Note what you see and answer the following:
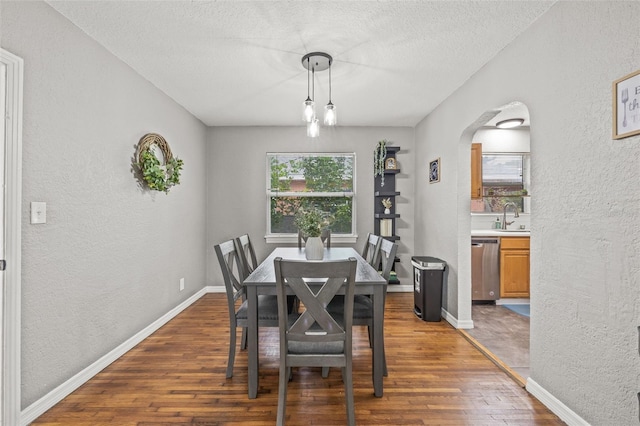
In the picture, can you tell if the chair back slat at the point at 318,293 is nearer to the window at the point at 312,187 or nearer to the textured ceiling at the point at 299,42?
the textured ceiling at the point at 299,42

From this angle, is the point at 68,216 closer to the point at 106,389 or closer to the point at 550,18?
the point at 106,389

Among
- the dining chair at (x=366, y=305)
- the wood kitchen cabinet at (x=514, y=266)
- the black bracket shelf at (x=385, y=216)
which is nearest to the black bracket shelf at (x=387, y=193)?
the black bracket shelf at (x=385, y=216)

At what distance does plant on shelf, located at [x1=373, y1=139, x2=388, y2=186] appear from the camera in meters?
4.57

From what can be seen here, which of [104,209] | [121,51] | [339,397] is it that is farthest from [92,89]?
[339,397]

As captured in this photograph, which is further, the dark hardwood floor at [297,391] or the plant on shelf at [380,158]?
the plant on shelf at [380,158]

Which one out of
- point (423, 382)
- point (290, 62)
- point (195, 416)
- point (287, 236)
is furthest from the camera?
point (287, 236)

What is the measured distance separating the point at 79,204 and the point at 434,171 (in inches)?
140

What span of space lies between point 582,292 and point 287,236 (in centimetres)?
360

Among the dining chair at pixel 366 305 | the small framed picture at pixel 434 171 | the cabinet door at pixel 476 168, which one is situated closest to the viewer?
the dining chair at pixel 366 305

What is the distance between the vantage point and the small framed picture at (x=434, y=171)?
12.7 feet

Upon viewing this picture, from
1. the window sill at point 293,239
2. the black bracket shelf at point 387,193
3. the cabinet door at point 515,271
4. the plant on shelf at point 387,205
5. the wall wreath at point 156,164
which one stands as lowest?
the cabinet door at point 515,271

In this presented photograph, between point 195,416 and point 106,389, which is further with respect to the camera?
point 106,389

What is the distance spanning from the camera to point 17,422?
5.86 feet

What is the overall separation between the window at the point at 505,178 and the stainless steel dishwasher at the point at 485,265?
0.81 metres
